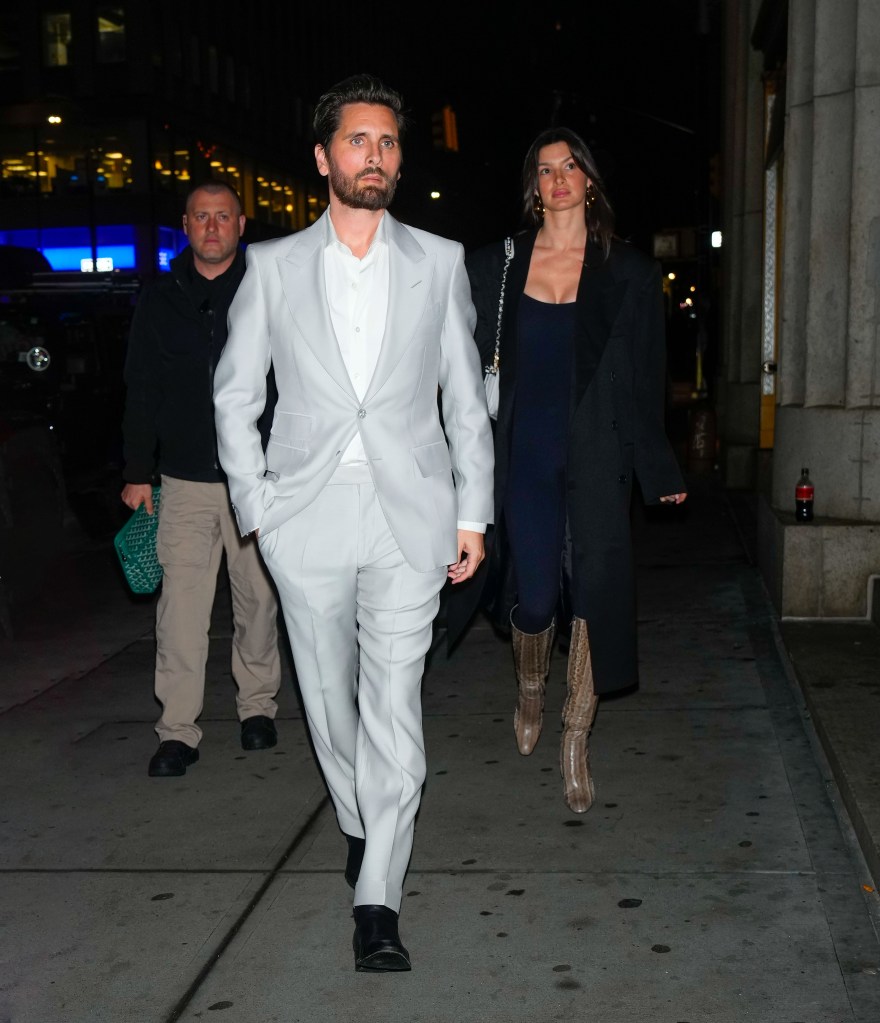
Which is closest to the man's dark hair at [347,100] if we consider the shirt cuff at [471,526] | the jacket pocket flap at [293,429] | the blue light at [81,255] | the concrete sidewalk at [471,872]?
the jacket pocket flap at [293,429]

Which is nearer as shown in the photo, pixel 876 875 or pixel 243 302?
pixel 243 302

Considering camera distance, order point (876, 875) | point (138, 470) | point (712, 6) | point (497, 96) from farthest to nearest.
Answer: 1. point (497, 96)
2. point (712, 6)
3. point (138, 470)
4. point (876, 875)

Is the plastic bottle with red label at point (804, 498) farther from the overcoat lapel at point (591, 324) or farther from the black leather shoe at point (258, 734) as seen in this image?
the black leather shoe at point (258, 734)

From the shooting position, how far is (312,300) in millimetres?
3553

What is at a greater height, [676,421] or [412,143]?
[412,143]

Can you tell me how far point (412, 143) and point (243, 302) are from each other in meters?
86.5

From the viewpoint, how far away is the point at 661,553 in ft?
33.0

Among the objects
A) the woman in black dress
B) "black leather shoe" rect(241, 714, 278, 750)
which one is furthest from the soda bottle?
"black leather shoe" rect(241, 714, 278, 750)

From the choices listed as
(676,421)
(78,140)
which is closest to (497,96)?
(78,140)

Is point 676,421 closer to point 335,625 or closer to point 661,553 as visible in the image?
point 661,553

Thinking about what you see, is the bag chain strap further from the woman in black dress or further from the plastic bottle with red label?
the plastic bottle with red label

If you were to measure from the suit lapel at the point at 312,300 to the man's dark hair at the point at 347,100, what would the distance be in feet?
0.91

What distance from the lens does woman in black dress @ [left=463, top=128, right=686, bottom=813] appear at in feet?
15.2

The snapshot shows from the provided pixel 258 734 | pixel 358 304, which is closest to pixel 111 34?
pixel 258 734
